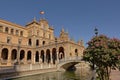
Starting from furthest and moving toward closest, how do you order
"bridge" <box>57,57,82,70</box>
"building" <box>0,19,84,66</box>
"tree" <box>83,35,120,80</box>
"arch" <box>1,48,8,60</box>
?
"arch" <box>1,48,8,60</box>
"building" <box>0,19,84,66</box>
"bridge" <box>57,57,82,70</box>
"tree" <box>83,35,120,80</box>

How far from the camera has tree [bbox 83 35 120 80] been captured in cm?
1182

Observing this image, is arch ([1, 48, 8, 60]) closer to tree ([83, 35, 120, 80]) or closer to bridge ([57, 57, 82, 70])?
bridge ([57, 57, 82, 70])

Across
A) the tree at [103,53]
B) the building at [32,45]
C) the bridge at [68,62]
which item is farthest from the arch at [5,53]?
the tree at [103,53]

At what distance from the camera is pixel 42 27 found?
5375 centimetres

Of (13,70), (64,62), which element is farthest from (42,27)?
(13,70)

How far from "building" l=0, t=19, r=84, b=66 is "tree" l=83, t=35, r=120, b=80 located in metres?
24.3

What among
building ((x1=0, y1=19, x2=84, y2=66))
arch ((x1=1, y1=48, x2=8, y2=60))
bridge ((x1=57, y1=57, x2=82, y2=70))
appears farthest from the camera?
arch ((x1=1, y1=48, x2=8, y2=60))

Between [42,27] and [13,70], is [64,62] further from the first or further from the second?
[42,27]

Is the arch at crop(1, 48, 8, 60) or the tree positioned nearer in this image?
the tree

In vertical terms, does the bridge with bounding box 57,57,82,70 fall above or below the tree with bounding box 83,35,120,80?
below

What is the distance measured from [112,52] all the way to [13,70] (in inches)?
711

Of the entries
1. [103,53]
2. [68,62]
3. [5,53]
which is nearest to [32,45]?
[5,53]

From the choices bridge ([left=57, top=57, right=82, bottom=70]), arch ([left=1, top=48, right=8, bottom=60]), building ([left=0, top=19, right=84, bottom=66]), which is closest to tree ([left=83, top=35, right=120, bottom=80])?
bridge ([left=57, top=57, right=82, bottom=70])

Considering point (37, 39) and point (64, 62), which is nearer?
point (64, 62)
